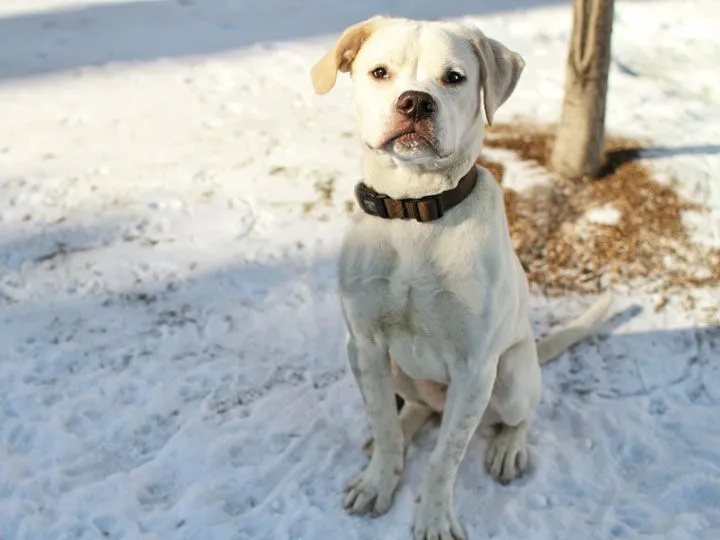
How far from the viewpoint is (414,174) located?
2.49 m

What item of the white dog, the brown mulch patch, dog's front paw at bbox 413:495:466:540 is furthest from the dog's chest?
the brown mulch patch

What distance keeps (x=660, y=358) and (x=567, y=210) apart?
1.17 metres

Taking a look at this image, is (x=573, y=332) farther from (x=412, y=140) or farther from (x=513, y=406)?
(x=412, y=140)

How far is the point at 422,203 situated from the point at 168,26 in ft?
17.8

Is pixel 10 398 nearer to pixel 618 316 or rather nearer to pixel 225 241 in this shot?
pixel 225 241

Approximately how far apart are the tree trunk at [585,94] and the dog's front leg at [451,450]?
246 centimetres

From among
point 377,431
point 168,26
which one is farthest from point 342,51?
point 168,26

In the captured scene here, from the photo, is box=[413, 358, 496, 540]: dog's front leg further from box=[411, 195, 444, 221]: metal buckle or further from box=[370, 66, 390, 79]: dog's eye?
box=[370, 66, 390, 79]: dog's eye

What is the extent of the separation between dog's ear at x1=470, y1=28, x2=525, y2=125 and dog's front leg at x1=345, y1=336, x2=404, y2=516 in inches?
35.5

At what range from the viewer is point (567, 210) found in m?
4.63

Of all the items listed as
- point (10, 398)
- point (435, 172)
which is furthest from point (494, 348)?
point (10, 398)

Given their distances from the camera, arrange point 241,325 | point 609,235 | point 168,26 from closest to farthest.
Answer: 1. point 241,325
2. point 609,235
3. point 168,26

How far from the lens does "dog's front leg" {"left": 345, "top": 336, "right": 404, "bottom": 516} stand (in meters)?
2.80

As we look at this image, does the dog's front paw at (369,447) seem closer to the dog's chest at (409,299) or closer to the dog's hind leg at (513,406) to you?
the dog's hind leg at (513,406)
